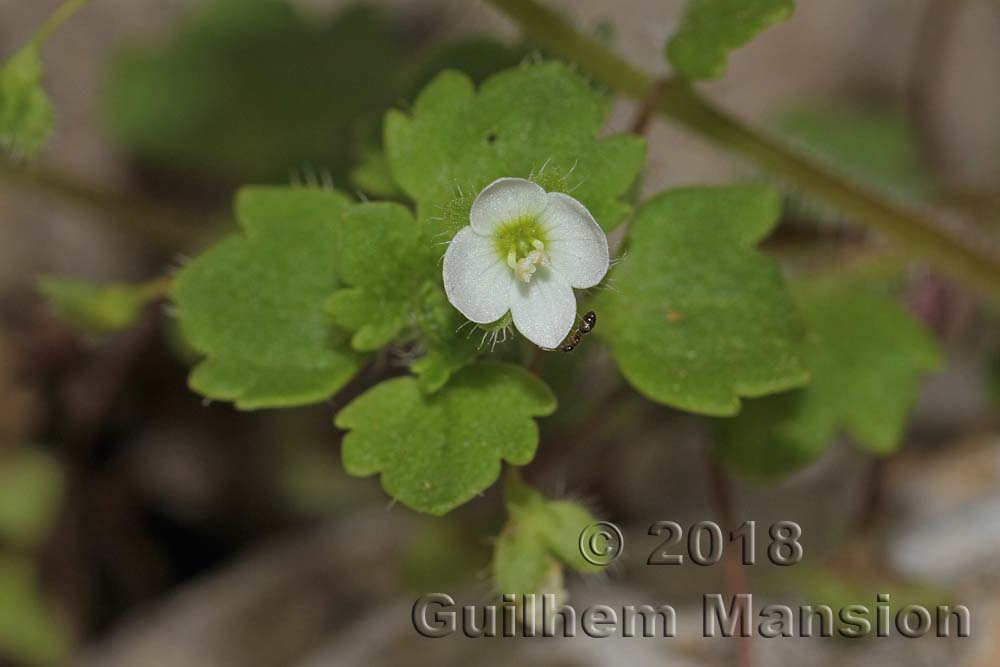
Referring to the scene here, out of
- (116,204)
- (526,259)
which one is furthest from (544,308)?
(116,204)

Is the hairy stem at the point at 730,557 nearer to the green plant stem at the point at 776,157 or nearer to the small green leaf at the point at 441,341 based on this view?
the green plant stem at the point at 776,157

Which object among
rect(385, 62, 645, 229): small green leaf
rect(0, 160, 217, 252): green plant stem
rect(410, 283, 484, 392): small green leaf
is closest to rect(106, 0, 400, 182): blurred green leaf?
rect(0, 160, 217, 252): green plant stem

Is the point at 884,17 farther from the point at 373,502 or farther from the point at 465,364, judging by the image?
the point at 465,364

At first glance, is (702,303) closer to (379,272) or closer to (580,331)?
(580,331)

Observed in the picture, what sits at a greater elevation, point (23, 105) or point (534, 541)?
point (23, 105)


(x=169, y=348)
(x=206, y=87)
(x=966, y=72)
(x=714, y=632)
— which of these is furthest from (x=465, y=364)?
(x=966, y=72)

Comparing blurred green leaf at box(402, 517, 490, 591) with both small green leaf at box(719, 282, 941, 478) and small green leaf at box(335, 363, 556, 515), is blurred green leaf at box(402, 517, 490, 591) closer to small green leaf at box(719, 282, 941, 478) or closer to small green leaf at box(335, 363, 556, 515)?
Answer: small green leaf at box(719, 282, 941, 478)
